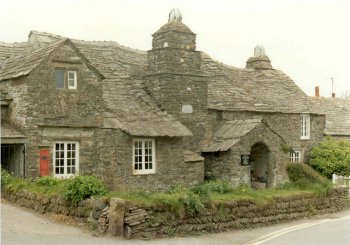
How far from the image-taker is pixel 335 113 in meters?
42.2

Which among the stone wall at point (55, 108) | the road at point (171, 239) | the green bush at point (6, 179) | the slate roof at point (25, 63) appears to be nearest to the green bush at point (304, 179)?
the road at point (171, 239)

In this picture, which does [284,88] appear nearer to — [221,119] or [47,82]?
[221,119]

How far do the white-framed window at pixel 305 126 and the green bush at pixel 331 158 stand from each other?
3.54 feet

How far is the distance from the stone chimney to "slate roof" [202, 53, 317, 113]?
0.58 meters

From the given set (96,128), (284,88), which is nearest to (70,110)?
(96,128)

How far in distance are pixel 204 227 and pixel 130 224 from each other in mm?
3669

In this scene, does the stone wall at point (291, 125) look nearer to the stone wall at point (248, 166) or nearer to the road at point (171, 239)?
the stone wall at point (248, 166)

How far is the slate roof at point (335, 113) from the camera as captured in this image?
1551 inches

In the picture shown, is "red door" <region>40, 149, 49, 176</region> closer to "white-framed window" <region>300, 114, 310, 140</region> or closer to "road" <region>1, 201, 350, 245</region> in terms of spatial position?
"road" <region>1, 201, 350, 245</region>

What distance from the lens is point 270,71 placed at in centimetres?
3884

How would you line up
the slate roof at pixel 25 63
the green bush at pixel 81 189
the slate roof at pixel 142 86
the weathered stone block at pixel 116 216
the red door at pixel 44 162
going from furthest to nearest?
the slate roof at pixel 142 86, the slate roof at pixel 25 63, the red door at pixel 44 162, the green bush at pixel 81 189, the weathered stone block at pixel 116 216

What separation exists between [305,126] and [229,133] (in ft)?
31.3

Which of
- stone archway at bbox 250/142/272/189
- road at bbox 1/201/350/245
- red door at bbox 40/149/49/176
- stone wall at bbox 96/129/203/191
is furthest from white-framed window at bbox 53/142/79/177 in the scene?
stone archway at bbox 250/142/272/189

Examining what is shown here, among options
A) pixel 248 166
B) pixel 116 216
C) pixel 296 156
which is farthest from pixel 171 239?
pixel 296 156
